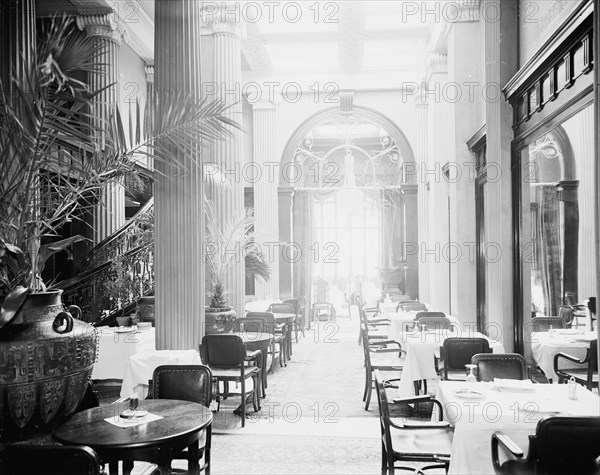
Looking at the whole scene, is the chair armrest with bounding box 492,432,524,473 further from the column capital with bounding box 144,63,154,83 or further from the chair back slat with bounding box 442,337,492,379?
the column capital with bounding box 144,63,154,83

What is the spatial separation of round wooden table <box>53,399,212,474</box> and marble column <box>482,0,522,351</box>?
13.4 ft

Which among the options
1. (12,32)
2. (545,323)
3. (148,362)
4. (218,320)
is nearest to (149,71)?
(12,32)

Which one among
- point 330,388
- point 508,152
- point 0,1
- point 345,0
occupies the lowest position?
point 330,388

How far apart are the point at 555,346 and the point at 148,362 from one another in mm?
3754

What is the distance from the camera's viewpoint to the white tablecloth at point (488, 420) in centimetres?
324

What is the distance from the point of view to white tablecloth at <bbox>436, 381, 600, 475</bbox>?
3236mm

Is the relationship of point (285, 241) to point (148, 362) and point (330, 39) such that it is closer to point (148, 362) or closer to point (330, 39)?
point (330, 39)

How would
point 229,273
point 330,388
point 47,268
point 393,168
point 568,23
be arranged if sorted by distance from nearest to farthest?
point 568,23
point 330,388
point 229,273
point 47,268
point 393,168

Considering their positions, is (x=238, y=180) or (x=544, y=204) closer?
(x=544, y=204)

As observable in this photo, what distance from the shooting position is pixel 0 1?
5.17 m

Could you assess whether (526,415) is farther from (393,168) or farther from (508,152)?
(393,168)

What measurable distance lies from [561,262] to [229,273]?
17.0 ft

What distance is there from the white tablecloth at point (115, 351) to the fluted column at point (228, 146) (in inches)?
98.9

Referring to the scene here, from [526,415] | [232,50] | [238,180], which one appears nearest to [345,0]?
[232,50]
